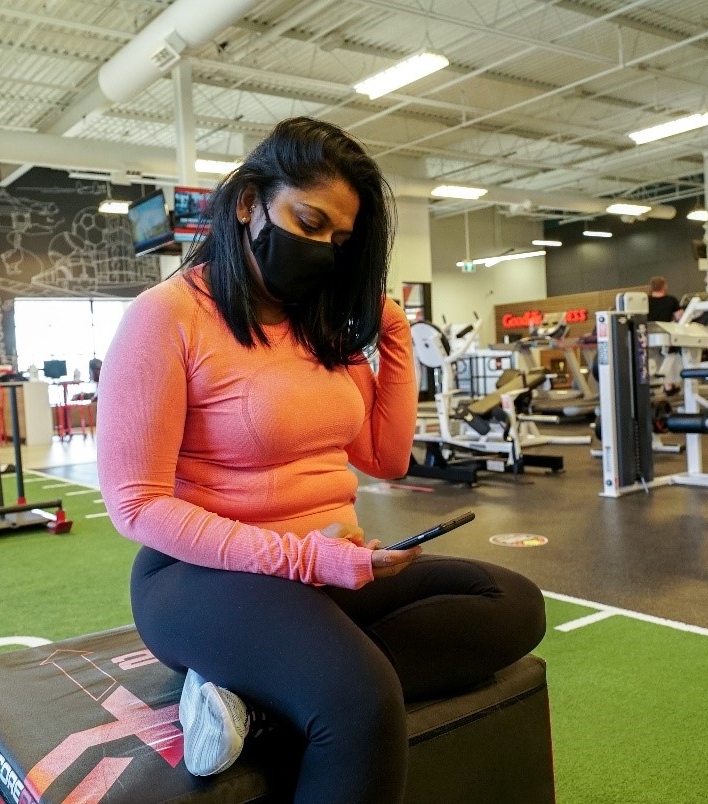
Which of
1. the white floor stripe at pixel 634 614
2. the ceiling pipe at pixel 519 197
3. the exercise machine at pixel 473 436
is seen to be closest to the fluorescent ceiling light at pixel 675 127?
the ceiling pipe at pixel 519 197

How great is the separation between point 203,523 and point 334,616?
23 cm

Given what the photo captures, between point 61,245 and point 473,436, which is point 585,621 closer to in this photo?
point 473,436

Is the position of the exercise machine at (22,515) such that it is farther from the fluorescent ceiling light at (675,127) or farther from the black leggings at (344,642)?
the fluorescent ceiling light at (675,127)

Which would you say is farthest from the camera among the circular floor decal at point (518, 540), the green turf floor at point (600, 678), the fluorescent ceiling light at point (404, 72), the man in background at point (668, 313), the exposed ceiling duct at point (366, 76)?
the exposed ceiling duct at point (366, 76)

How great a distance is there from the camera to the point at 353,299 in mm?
1449

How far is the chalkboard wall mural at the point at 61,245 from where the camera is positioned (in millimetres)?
12312

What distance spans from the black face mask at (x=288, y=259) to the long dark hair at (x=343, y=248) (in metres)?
0.03

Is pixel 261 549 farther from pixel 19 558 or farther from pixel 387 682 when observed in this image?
pixel 19 558

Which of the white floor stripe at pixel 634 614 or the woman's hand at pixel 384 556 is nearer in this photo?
the woman's hand at pixel 384 556

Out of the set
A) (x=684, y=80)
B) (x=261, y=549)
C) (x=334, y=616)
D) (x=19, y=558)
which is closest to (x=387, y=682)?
(x=334, y=616)

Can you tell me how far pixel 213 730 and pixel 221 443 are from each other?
0.41m

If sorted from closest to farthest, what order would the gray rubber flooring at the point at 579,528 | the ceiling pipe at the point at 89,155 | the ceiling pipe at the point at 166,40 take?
the gray rubber flooring at the point at 579,528 → the ceiling pipe at the point at 166,40 → the ceiling pipe at the point at 89,155

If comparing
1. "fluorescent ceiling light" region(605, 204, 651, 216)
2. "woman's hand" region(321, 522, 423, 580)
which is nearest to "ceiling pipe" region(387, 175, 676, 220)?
"fluorescent ceiling light" region(605, 204, 651, 216)

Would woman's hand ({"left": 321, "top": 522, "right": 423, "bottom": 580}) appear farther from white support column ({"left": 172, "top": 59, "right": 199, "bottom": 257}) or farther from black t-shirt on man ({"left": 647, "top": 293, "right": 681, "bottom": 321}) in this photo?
black t-shirt on man ({"left": 647, "top": 293, "right": 681, "bottom": 321})
